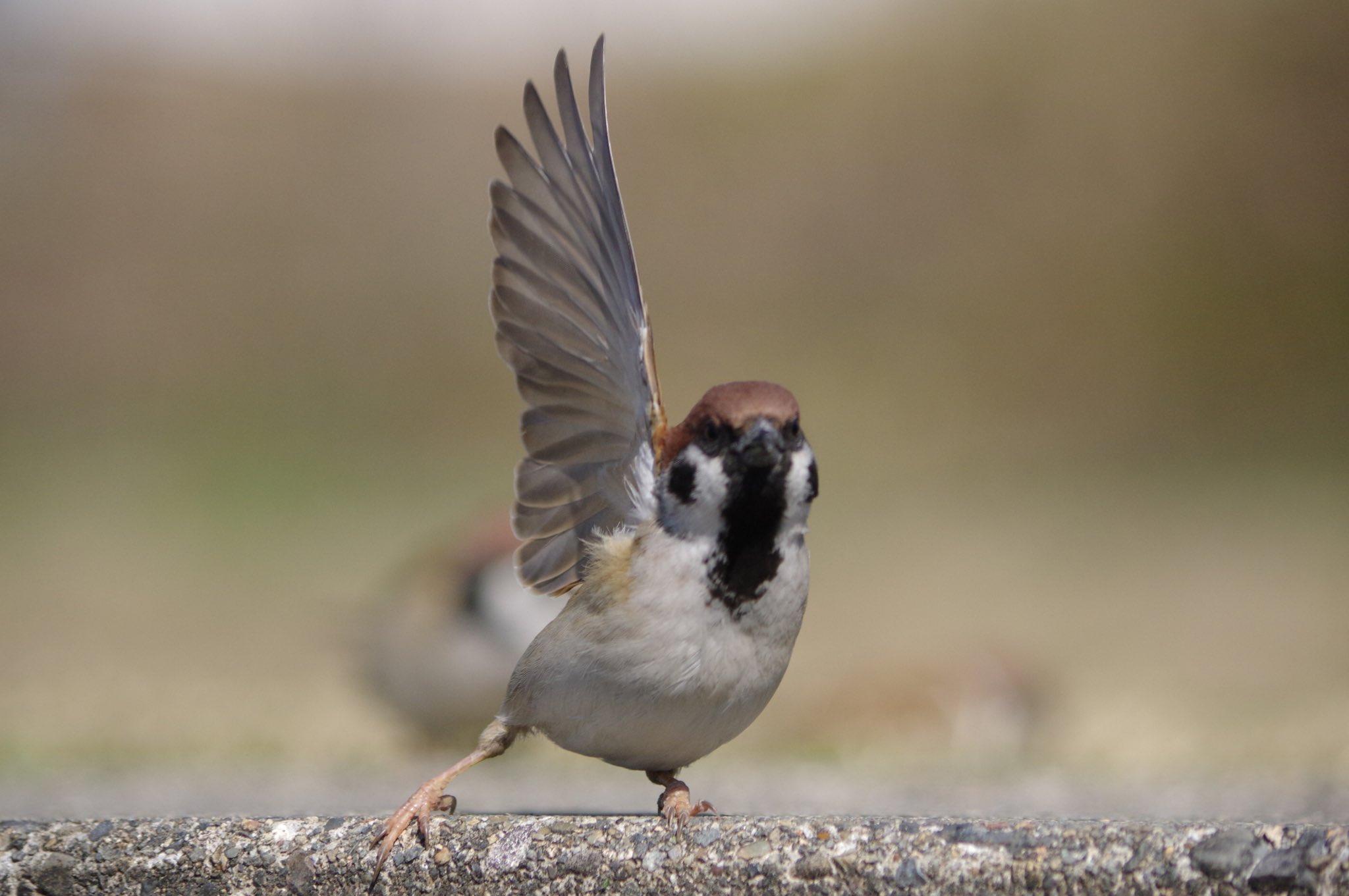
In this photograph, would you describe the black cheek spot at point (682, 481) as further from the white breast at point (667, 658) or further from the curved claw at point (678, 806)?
A: the curved claw at point (678, 806)

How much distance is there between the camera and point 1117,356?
11344 millimetres

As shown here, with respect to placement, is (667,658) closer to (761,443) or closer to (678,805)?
(678,805)

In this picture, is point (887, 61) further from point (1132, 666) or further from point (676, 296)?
point (1132, 666)

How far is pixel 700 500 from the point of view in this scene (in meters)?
2.42

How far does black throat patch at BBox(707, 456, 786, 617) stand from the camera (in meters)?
2.39

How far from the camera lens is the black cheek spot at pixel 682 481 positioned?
2.44 meters

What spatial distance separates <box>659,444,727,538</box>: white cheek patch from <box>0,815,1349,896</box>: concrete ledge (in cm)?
46

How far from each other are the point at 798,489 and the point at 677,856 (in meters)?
0.62

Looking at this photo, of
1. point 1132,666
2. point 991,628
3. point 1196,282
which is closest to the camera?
point 1132,666

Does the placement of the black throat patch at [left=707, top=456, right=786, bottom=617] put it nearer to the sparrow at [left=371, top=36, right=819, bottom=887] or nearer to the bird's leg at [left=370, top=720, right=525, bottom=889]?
the sparrow at [left=371, top=36, right=819, bottom=887]

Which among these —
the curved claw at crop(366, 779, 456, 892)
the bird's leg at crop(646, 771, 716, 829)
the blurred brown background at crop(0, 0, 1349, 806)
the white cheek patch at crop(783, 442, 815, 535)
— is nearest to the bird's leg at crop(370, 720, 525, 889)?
the curved claw at crop(366, 779, 456, 892)

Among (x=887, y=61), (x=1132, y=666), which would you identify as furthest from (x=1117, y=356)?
(x=1132, y=666)

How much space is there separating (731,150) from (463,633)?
28.4 ft

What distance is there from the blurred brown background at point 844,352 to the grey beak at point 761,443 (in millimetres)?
3998
